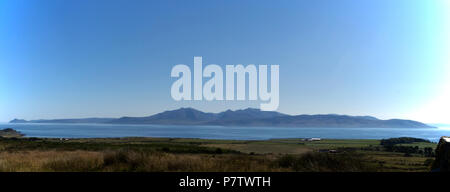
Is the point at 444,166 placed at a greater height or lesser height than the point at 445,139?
lesser

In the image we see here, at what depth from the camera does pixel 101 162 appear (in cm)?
1250

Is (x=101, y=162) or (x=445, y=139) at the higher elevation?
(x=445, y=139)
